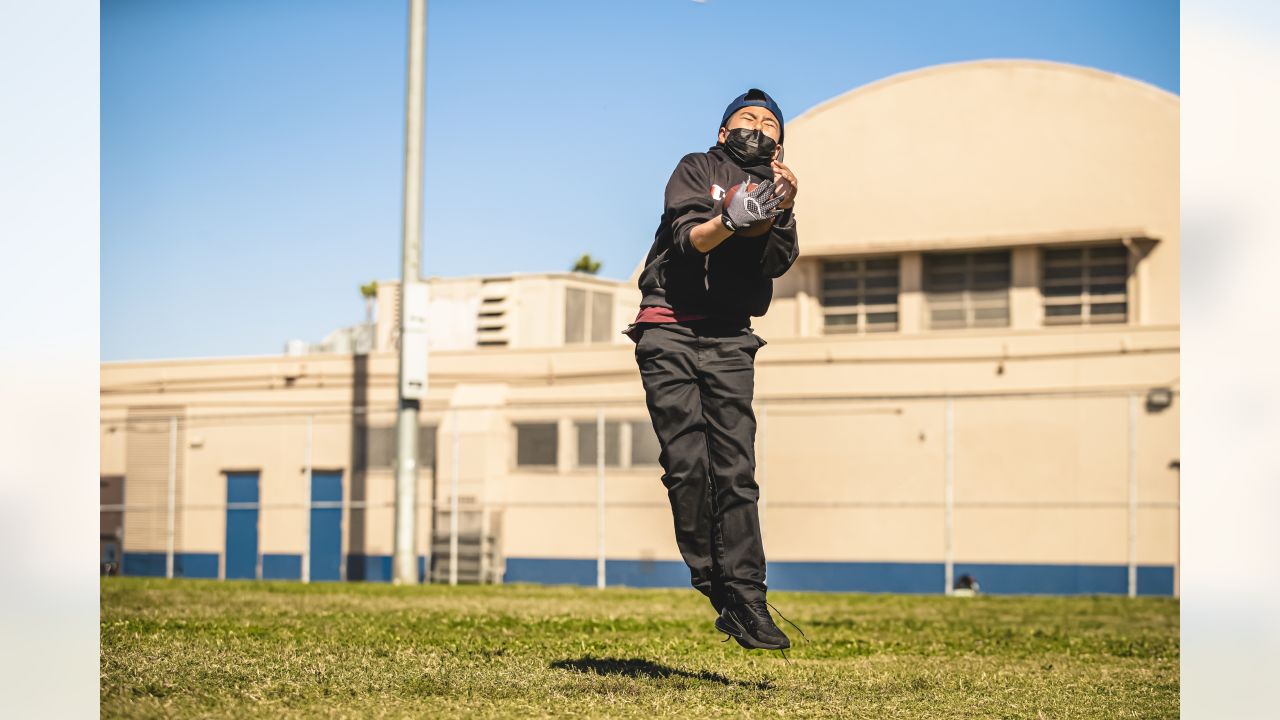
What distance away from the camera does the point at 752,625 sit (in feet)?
13.0

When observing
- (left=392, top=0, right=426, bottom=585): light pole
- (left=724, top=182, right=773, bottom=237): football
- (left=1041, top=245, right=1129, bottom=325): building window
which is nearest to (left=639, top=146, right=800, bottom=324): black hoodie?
(left=724, top=182, right=773, bottom=237): football

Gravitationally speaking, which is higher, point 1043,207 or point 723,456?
point 1043,207

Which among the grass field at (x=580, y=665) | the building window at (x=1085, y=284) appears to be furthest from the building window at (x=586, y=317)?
the grass field at (x=580, y=665)

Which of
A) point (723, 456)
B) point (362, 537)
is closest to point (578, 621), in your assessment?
point (723, 456)

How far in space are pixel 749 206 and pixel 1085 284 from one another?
2619cm

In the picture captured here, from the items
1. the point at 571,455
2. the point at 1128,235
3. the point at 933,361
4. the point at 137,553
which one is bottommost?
the point at 137,553

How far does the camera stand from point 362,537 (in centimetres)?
2791

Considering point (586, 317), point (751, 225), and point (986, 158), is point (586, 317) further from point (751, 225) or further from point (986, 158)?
point (751, 225)

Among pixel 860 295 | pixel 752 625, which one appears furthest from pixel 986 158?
pixel 752 625

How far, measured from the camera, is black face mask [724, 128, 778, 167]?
4148 mm

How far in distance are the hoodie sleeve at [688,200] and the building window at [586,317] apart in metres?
25.8
